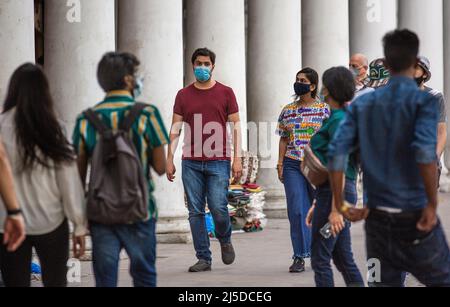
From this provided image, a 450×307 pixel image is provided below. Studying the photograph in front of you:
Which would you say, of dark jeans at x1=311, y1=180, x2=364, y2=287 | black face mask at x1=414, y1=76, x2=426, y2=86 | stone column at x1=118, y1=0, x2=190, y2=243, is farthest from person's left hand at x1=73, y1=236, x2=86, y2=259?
stone column at x1=118, y1=0, x2=190, y2=243

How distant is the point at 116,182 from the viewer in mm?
6344

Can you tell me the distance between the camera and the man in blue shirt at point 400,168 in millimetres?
6070

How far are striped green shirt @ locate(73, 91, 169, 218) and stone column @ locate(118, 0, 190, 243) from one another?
20.4 ft

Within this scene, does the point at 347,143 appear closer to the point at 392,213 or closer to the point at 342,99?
the point at 392,213

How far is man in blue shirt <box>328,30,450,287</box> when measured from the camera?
6070mm

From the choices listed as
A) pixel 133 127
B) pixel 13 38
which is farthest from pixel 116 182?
pixel 13 38

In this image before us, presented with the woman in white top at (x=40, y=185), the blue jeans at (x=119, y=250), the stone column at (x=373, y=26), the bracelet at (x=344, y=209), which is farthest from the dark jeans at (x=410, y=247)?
the stone column at (x=373, y=26)

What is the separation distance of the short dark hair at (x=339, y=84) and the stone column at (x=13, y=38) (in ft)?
11.9

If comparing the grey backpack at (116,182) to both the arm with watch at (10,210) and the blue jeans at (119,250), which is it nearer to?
the blue jeans at (119,250)

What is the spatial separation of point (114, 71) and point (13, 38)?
4043 mm

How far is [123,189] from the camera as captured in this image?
6316 mm

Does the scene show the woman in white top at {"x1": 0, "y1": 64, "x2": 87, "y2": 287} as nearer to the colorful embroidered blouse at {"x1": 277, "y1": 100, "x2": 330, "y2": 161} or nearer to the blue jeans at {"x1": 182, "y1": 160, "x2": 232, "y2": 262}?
the blue jeans at {"x1": 182, "y1": 160, "x2": 232, "y2": 262}
